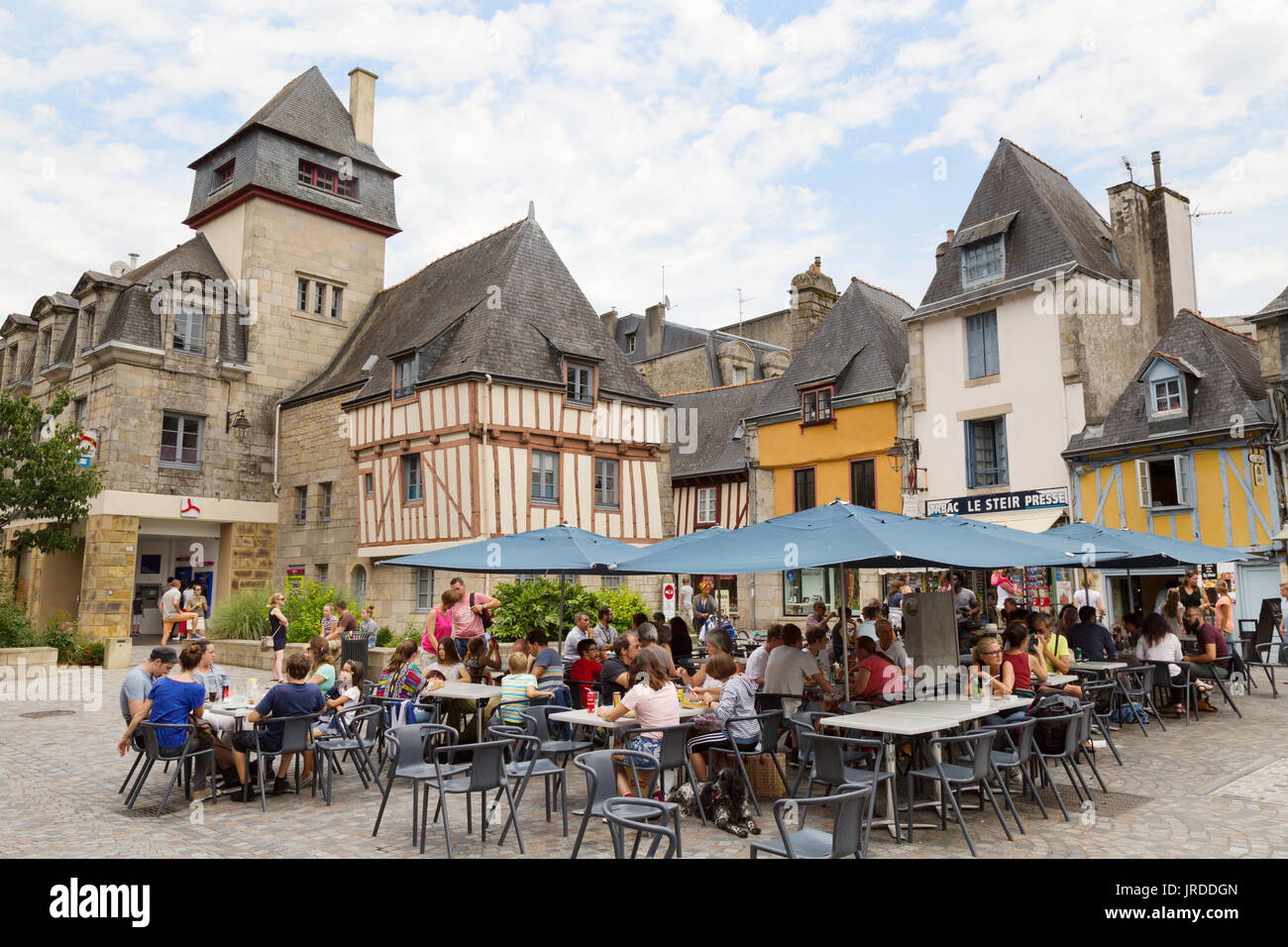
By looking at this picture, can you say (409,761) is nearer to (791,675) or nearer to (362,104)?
(791,675)

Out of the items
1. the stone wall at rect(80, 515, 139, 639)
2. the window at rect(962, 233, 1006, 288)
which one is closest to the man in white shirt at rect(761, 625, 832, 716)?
the window at rect(962, 233, 1006, 288)

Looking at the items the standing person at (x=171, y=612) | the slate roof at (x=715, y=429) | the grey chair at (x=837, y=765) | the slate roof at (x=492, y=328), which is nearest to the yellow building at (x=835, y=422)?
the slate roof at (x=715, y=429)

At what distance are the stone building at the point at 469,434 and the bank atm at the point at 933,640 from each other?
1009cm

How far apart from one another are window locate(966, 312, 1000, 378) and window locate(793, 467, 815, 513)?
15.1 feet

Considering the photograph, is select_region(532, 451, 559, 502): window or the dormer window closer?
select_region(532, 451, 559, 502): window

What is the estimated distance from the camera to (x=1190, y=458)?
15.6m

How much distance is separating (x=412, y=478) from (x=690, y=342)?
55.8 ft

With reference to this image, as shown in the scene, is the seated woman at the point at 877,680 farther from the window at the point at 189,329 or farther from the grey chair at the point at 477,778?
the window at the point at 189,329

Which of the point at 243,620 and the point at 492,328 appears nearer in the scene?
the point at 243,620

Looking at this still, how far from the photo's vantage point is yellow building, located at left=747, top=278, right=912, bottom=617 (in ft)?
66.6

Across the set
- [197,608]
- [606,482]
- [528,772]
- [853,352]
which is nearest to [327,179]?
[606,482]

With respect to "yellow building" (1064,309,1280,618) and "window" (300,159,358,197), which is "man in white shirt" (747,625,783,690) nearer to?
"yellow building" (1064,309,1280,618)
